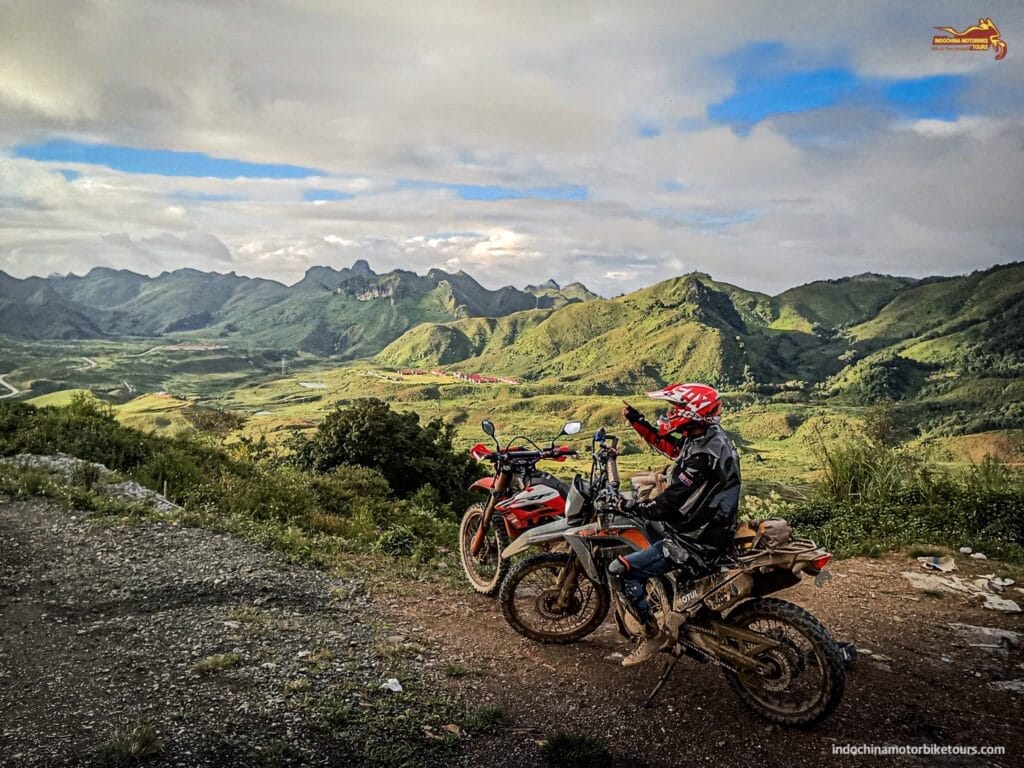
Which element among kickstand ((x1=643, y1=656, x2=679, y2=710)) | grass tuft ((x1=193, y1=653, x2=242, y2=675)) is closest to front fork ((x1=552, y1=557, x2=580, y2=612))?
kickstand ((x1=643, y1=656, x2=679, y2=710))

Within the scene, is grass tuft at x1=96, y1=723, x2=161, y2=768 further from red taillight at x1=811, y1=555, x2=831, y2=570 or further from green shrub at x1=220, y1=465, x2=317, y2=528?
green shrub at x1=220, y1=465, x2=317, y2=528

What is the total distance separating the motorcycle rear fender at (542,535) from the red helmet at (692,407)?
5.30 feet

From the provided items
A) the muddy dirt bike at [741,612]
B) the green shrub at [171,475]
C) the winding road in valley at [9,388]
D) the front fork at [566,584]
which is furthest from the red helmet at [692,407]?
the winding road in valley at [9,388]

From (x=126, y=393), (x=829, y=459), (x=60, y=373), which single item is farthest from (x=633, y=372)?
(x=829, y=459)

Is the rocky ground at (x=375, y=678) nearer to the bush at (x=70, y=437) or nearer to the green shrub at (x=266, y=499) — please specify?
the green shrub at (x=266, y=499)

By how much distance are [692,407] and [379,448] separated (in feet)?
59.1

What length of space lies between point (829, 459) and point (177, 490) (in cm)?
1271

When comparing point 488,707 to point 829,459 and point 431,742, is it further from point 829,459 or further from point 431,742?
point 829,459

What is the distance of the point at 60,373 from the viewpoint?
17150 centimetres

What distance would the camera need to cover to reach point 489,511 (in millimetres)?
7625

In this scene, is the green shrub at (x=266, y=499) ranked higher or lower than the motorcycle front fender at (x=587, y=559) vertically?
lower

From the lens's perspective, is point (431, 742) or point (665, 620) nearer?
point (431, 742)

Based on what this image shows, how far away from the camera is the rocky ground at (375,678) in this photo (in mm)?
4273

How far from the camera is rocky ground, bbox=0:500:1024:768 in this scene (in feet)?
14.0
